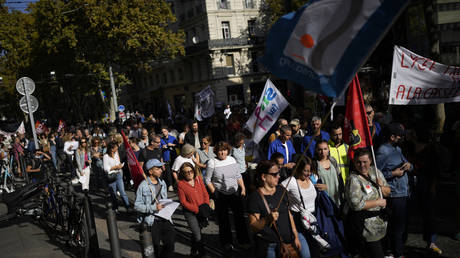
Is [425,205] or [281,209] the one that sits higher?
[281,209]

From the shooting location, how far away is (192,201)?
197 inches

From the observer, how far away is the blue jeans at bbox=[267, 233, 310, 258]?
3742mm

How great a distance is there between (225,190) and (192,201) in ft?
1.96

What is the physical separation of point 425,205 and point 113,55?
26.3 meters

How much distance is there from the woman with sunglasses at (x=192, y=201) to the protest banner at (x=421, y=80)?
335cm

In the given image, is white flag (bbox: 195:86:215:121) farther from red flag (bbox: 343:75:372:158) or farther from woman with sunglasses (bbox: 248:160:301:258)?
woman with sunglasses (bbox: 248:160:301:258)

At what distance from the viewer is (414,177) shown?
5.00 metres

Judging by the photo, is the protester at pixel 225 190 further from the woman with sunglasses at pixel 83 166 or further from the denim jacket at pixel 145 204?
the woman with sunglasses at pixel 83 166

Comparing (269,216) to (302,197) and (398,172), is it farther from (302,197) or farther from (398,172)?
(398,172)

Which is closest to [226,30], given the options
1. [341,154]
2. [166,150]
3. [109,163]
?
[166,150]

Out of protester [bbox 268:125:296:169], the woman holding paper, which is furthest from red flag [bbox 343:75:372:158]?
the woman holding paper

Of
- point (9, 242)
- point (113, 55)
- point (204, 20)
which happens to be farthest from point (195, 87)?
point (9, 242)

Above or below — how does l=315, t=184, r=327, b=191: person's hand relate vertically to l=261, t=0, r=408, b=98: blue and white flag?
below

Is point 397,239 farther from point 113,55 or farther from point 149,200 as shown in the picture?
point 113,55
